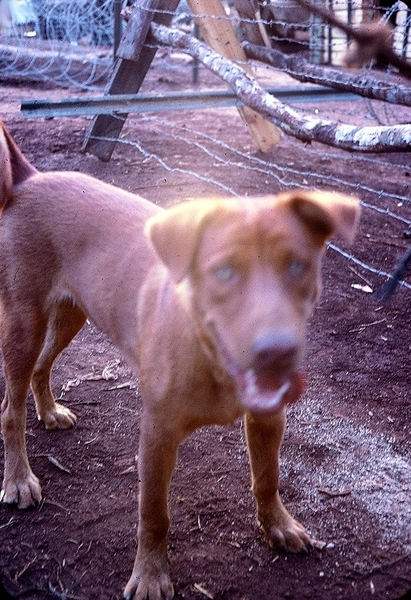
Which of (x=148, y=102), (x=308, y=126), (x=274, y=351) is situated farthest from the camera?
(x=148, y=102)

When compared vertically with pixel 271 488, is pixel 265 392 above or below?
above

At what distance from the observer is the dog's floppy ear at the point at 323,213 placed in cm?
193

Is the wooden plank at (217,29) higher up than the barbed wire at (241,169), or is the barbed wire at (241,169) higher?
the wooden plank at (217,29)

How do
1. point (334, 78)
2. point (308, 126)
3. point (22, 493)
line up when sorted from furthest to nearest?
1. point (334, 78)
2. point (308, 126)
3. point (22, 493)

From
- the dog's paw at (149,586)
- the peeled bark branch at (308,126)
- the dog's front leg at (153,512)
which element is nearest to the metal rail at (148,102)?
the peeled bark branch at (308,126)

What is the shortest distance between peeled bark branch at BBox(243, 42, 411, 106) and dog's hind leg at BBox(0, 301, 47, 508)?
2.47m

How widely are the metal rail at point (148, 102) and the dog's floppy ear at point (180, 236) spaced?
13.0ft

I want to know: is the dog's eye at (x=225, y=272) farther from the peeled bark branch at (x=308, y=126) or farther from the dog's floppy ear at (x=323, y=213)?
the peeled bark branch at (x=308, y=126)

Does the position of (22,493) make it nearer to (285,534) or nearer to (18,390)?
(18,390)

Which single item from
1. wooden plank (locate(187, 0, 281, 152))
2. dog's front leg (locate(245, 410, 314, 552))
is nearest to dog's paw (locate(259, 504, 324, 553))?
dog's front leg (locate(245, 410, 314, 552))

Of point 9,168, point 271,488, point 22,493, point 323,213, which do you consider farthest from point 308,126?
point 22,493

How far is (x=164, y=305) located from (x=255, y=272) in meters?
0.61

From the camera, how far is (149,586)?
240cm

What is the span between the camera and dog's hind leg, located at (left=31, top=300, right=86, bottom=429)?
10.7 feet
